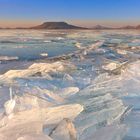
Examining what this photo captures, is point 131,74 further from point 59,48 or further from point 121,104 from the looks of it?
point 59,48

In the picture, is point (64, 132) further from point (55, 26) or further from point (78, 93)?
point (55, 26)

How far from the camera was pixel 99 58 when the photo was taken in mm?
1966

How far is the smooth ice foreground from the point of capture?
0.98 meters

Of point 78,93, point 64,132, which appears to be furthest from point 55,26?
point 64,132

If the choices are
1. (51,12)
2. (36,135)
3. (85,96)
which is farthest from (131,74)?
(36,135)

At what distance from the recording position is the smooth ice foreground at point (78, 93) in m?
0.98

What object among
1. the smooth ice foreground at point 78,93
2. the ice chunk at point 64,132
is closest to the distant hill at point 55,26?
the smooth ice foreground at point 78,93

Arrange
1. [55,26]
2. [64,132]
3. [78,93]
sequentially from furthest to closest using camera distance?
1. [55,26]
2. [78,93]
3. [64,132]

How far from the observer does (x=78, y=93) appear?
4.58 ft

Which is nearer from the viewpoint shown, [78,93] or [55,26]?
[78,93]

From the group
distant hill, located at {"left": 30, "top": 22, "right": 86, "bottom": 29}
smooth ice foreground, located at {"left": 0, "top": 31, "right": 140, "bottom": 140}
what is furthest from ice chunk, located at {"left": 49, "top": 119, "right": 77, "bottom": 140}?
distant hill, located at {"left": 30, "top": 22, "right": 86, "bottom": 29}

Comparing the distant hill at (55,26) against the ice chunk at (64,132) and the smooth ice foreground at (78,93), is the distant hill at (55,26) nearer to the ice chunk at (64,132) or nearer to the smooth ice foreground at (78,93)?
the smooth ice foreground at (78,93)

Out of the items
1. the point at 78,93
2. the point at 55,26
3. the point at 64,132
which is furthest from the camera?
the point at 55,26

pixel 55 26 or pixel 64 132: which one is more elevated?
pixel 55 26
